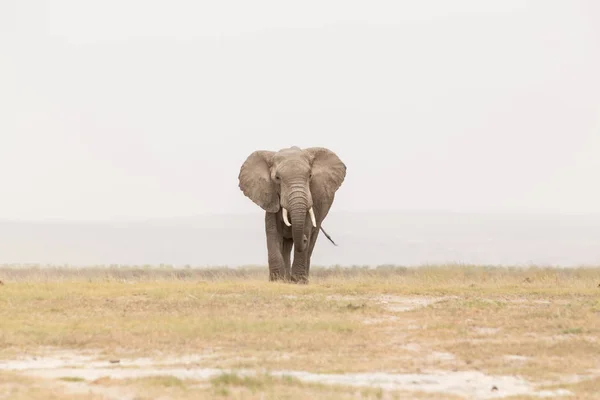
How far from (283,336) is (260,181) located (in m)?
13.6

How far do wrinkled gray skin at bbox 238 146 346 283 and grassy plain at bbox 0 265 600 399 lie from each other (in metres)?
3.86

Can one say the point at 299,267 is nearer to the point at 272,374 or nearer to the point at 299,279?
the point at 299,279

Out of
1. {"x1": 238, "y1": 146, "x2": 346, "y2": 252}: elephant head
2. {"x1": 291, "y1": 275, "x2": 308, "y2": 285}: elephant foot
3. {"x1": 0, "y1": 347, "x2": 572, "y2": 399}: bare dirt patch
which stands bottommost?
{"x1": 0, "y1": 347, "x2": 572, "y2": 399}: bare dirt patch

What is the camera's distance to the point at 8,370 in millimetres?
12266

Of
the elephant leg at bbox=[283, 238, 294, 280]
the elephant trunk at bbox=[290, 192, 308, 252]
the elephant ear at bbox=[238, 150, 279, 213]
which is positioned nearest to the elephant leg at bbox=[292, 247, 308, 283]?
the elephant leg at bbox=[283, 238, 294, 280]

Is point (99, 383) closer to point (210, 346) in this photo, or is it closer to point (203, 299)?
point (210, 346)

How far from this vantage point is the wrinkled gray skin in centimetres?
2711

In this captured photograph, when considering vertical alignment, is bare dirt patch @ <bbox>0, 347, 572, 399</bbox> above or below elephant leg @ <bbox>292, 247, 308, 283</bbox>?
below

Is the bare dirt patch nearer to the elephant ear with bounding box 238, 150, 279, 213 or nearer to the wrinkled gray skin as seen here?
the wrinkled gray skin

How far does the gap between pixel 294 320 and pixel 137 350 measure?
3425mm

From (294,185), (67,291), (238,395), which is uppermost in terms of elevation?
(294,185)

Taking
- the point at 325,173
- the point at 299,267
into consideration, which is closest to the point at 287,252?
the point at 299,267

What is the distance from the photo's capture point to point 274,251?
2766 cm

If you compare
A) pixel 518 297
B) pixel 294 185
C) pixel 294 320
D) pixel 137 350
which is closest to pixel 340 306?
pixel 294 320
